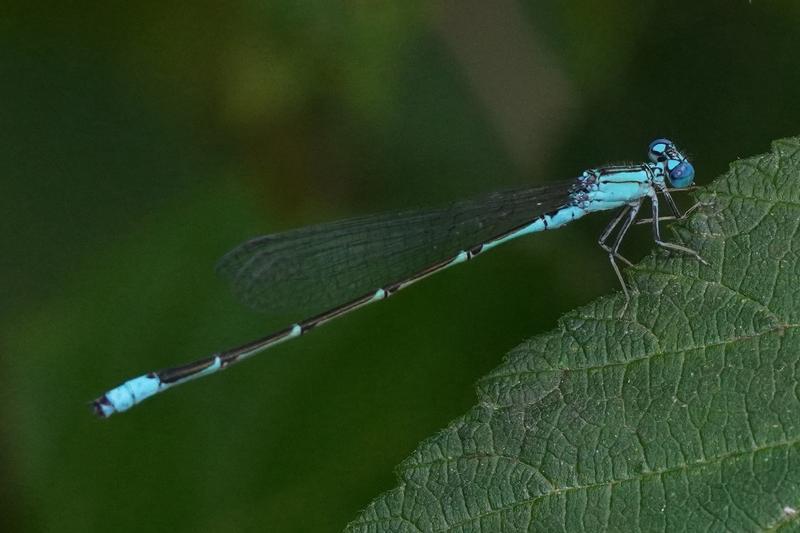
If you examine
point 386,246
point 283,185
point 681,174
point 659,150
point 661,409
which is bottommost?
point 661,409

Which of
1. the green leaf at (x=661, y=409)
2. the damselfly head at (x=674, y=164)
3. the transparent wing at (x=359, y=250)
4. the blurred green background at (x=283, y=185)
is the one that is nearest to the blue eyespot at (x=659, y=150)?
the damselfly head at (x=674, y=164)

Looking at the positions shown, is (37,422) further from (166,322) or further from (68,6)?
(68,6)

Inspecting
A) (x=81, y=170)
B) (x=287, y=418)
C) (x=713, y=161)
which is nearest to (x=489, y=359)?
(x=287, y=418)

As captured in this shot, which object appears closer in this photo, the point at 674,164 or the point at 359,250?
the point at 674,164

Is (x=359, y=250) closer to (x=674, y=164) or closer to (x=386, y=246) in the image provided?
(x=386, y=246)

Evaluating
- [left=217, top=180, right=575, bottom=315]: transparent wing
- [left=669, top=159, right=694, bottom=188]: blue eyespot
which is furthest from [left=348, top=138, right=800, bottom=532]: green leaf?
[left=217, top=180, right=575, bottom=315]: transparent wing

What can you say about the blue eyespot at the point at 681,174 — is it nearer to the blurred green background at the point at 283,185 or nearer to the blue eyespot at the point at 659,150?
the blue eyespot at the point at 659,150

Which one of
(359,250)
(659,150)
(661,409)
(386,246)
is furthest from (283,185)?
(661,409)
